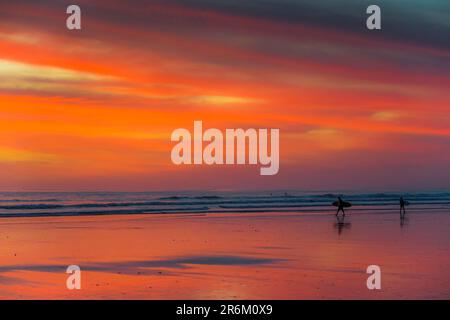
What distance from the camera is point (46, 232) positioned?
97.9ft

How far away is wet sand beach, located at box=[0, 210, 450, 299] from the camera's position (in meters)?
15.5

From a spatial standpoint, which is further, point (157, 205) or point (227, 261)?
point (157, 205)

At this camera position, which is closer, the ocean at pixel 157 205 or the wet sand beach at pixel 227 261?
the wet sand beach at pixel 227 261

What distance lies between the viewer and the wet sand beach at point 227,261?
1554cm

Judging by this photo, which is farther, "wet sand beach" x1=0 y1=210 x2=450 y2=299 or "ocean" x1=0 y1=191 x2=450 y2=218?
"ocean" x1=0 y1=191 x2=450 y2=218

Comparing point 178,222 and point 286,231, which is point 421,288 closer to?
point 286,231

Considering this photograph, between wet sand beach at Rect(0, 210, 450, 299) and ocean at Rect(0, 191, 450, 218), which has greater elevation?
ocean at Rect(0, 191, 450, 218)

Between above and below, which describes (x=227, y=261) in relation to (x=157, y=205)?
below

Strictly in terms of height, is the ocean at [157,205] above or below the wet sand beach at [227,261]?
above

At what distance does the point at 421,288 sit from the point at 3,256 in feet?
39.4

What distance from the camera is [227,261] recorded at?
66.3ft
